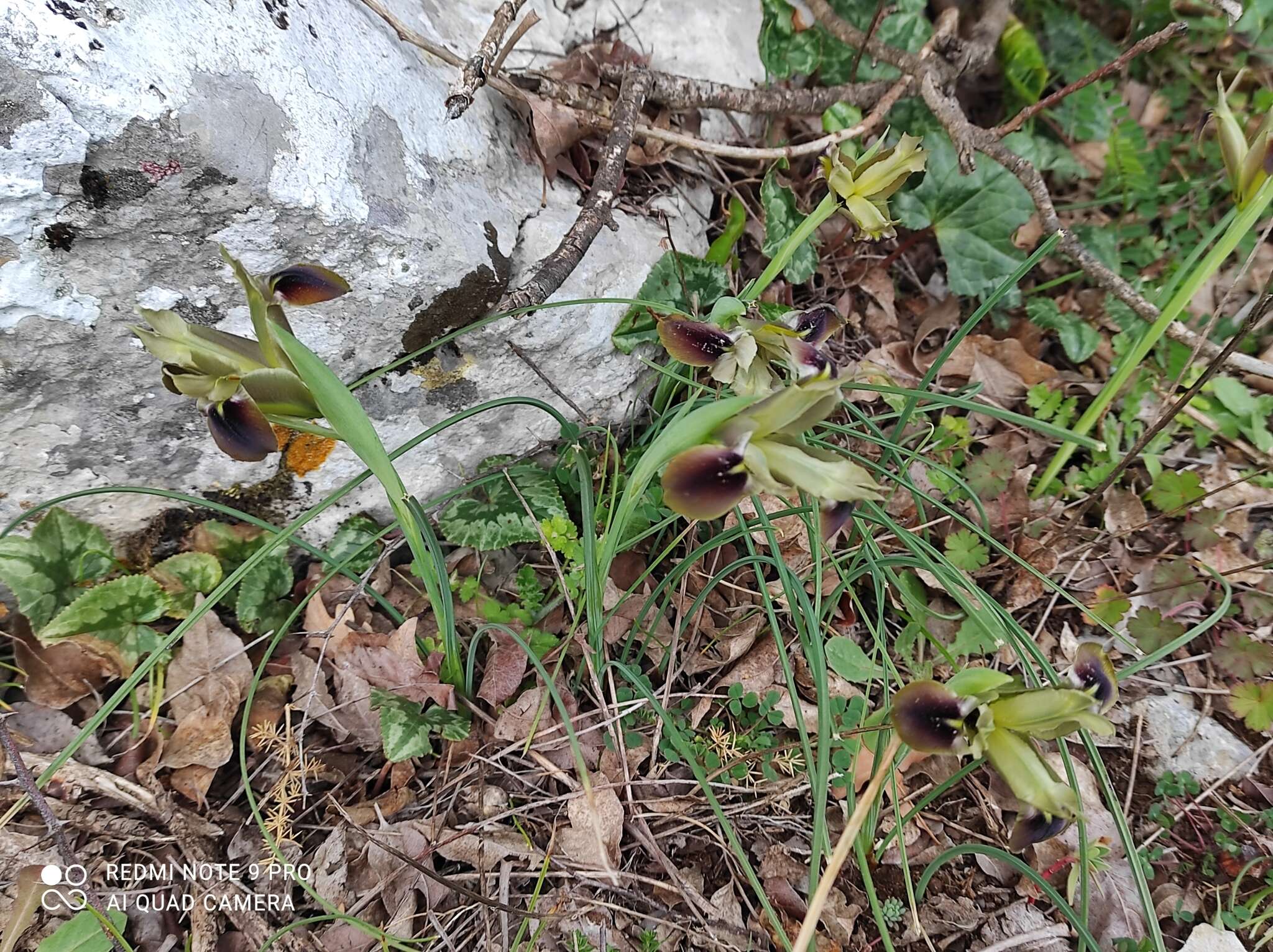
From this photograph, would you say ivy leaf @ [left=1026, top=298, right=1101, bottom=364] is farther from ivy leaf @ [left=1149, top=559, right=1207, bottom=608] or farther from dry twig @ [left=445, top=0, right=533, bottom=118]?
dry twig @ [left=445, top=0, right=533, bottom=118]

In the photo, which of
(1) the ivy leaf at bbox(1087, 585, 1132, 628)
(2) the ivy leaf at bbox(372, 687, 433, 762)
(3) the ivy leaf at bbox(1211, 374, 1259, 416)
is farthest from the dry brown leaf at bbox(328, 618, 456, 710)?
(3) the ivy leaf at bbox(1211, 374, 1259, 416)

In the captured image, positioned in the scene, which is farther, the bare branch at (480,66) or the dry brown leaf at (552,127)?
the dry brown leaf at (552,127)

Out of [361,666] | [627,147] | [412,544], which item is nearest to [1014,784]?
[412,544]

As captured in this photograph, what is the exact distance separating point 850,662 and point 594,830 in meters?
0.58

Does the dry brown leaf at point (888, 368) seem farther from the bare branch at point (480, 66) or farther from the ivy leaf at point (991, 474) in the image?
the bare branch at point (480, 66)

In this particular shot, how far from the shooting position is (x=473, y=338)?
1554 mm

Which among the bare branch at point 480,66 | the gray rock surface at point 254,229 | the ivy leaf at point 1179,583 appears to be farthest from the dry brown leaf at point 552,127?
the ivy leaf at point 1179,583

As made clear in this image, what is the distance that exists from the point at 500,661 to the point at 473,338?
2.21 ft

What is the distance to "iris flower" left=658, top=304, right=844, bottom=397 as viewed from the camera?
1247 mm

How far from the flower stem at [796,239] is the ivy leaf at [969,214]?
766 mm

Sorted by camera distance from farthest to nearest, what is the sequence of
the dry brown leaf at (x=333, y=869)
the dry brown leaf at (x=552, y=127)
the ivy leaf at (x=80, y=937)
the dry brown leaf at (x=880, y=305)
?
1. the dry brown leaf at (x=880, y=305)
2. the dry brown leaf at (x=552, y=127)
3. the dry brown leaf at (x=333, y=869)
4. the ivy leaf at (x=80, y=937)

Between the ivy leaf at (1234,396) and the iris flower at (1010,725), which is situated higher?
the ivy leaf at (1234,396)

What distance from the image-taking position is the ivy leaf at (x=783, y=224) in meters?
1.89

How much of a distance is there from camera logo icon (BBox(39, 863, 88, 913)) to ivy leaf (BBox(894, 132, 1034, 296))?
2.35 m
